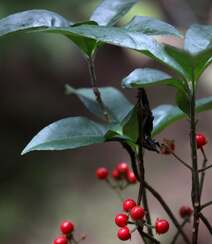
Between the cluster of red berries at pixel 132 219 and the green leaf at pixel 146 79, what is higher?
the green leaf at pixel 146 79

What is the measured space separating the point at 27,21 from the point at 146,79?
0.61 ft

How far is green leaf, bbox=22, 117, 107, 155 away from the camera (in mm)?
786

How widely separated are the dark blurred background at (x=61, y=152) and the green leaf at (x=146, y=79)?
1.79 meters

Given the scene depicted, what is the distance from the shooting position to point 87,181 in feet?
10.8

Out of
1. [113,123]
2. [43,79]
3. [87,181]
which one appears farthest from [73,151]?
[113,123]

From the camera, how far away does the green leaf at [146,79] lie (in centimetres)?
70

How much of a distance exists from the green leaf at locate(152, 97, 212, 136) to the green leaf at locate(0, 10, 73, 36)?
0.24 m

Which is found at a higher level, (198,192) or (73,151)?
(198,192)

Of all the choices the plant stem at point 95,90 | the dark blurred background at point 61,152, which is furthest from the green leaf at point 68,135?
the dark blurred background at point 61,152

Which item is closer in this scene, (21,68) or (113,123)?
(113,123)

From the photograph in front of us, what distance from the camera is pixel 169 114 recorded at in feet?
3.05

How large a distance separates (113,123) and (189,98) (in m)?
0.18

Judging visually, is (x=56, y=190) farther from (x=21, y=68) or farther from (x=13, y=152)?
(x=21, y=68)

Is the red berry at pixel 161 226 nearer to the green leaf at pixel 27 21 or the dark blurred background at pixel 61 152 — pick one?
the green leaf at pixel 27 21
